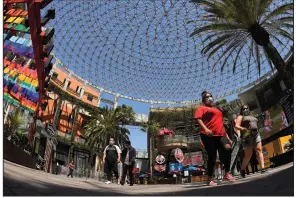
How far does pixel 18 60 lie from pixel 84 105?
1380 inches

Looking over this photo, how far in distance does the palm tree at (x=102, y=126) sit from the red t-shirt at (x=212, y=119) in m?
39.6

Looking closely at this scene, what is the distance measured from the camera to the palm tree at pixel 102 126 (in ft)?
152

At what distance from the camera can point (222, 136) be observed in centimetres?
571

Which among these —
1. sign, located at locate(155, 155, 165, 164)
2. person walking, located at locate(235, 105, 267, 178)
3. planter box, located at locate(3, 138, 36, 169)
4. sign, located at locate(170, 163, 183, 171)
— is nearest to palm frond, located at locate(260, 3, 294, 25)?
Answer: person walking, located at locate(235, 105, 267, 178)

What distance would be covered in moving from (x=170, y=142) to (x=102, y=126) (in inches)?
807

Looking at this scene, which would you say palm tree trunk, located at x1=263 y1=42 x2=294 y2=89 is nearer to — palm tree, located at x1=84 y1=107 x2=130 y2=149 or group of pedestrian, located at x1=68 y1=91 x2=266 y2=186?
group of pedestrian, located at x1=68 y1=91 x2=266 y2=186

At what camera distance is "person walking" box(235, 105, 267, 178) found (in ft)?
20.3

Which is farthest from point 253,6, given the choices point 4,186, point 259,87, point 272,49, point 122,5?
point 259,87

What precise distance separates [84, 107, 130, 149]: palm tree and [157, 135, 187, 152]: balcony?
15.4m

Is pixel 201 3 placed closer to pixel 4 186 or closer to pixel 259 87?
pixel 4 186

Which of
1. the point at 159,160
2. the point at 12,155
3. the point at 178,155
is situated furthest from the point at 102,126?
the point at 12,155

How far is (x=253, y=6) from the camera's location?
14094 mm

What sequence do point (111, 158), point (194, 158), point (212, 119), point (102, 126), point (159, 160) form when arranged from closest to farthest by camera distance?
point (212, 119) < point (111, 158) < point (102, 126) < point (159, 160) < point (194, 158)

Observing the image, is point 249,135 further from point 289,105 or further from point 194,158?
point 194,158
